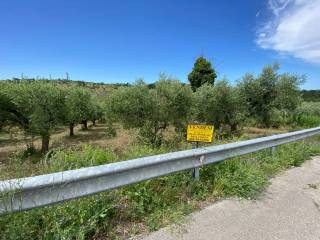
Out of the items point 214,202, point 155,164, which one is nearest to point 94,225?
point 155,164

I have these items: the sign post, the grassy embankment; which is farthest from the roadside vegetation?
the sign post

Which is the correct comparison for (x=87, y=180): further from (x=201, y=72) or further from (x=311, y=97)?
(x=311, y=97)

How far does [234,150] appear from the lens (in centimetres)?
555

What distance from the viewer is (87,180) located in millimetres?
3139

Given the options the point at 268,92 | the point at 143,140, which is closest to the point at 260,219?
the point at 143,140

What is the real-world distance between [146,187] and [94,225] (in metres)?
1.18

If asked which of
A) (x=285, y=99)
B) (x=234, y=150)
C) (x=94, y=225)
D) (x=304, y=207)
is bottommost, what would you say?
(x=304, y=207)

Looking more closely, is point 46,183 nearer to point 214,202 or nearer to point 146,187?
point 146,187

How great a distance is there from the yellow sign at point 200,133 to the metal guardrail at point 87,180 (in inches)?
13.3

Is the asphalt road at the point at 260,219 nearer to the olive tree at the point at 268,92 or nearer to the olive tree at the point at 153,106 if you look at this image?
the olive tree at the point at 153,106

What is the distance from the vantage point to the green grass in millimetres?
2889

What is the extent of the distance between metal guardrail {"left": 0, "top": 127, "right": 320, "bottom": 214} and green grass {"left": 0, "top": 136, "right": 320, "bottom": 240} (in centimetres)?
25

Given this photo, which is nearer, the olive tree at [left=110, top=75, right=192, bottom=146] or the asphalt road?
the asphalt road

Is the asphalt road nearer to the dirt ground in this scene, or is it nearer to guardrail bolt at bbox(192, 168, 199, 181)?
guardrail bolt at bbox(192, 168, 199, 181)
